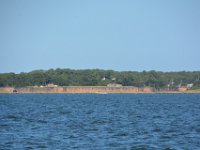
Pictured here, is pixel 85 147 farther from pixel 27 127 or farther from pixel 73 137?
pixel 27 127

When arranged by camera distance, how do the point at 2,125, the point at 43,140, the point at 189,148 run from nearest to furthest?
1. the point at 189,148
2. the point at 43,140
3. the point at 2,125

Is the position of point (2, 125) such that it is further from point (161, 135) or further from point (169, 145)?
point (169, 145)

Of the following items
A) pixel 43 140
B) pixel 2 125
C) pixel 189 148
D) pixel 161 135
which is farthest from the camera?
pixel 2 125

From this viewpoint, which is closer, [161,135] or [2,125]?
→ [161,135]

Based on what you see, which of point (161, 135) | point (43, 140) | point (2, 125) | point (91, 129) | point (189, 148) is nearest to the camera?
point (189, 148)

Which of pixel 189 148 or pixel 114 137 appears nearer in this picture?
pixel 189 148

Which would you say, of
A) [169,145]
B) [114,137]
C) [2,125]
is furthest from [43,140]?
[2,125]

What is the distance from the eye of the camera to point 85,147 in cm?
3478

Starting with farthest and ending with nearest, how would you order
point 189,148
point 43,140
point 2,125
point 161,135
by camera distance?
point 2,125 < point 161,135 < point 43,140 < point 189,148

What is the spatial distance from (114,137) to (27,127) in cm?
910

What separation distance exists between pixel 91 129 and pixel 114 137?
551 centimetres

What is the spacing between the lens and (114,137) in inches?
1547

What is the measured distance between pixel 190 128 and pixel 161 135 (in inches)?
227

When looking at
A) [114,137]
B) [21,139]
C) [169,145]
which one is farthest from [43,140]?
[169,145]
